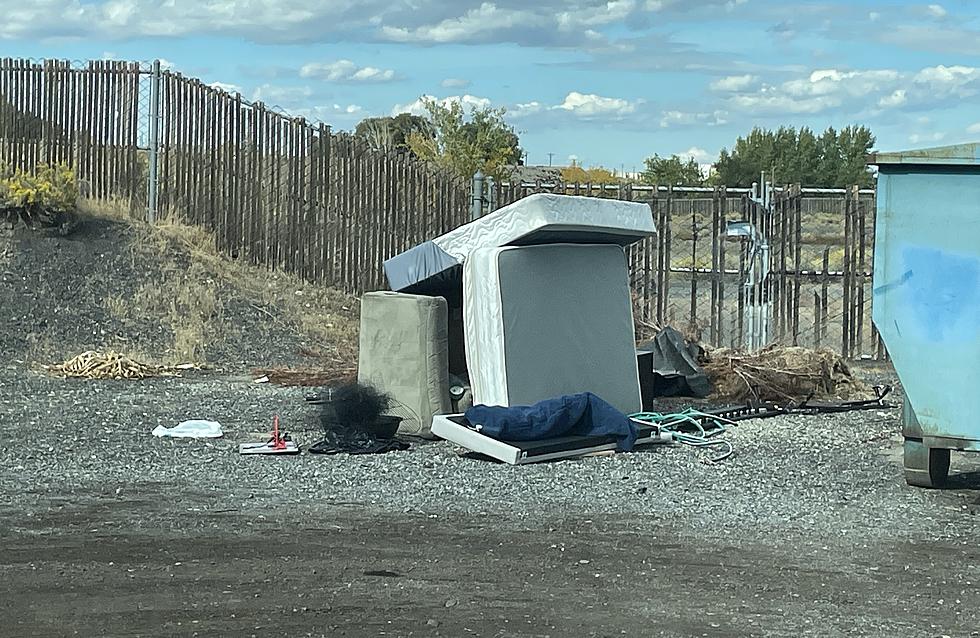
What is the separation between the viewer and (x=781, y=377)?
13.4m

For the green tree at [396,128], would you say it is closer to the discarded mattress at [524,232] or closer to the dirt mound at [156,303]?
the dirt mound at [156,303]

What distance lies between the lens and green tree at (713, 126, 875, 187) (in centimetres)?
4656

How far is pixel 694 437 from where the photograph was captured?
10.9 meters

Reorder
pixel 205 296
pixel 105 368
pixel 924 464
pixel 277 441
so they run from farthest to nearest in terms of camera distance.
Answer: pixel 205 296
pixel 105 368
pixel 277 441
pixel 924 464

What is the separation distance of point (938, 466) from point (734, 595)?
10.7 ft

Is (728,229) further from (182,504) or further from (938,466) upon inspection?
(182,504)

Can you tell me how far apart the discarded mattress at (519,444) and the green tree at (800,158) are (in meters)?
36.4

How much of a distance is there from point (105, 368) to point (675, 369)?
6004mm

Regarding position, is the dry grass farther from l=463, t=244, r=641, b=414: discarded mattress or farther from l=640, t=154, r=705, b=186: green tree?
l=640, t=154, r=705, b=186: green tree

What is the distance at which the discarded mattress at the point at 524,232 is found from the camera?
10.6 metres

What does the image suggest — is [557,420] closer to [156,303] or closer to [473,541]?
[473,541]

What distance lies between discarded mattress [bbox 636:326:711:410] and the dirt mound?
138 inches

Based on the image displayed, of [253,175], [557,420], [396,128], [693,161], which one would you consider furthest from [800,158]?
[557,420]

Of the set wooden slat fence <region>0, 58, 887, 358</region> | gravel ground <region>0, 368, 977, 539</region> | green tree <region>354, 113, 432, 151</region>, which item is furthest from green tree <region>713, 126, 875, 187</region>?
gravel ground <region>0, 368, 977, 539</region>
